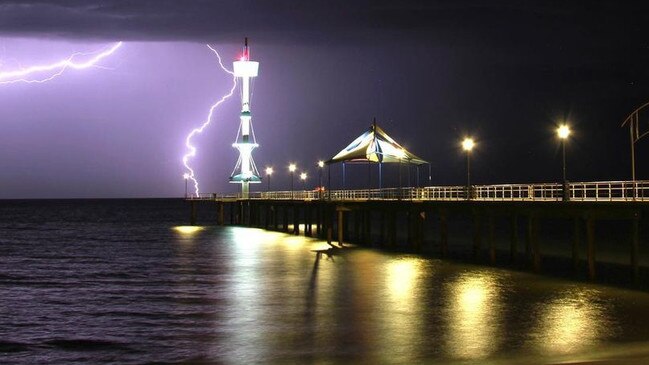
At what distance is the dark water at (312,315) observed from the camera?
20422mm

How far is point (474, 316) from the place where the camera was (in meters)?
25.9

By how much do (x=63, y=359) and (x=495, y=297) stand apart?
16.4 m

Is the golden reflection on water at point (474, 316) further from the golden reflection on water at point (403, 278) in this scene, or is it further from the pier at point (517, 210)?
the pier at point (517, 210)

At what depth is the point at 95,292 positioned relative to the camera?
33812 millimetres

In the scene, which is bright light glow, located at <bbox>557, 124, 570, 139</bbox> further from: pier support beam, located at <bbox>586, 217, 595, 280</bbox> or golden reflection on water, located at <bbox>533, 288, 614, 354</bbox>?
golden reflection on water, located at <bbox>533, 288, 614, 354</bbox>

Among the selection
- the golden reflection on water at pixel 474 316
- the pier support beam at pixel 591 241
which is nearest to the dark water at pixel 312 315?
the golden reflection on water at pixel 474 316

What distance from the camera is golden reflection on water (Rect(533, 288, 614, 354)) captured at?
2083 centimetres

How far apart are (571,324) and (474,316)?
10.7ft

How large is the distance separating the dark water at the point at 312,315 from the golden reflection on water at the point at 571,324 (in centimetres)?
6

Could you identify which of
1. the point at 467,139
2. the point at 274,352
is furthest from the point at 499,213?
the point at 274,352

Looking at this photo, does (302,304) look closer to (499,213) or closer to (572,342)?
(572,342)

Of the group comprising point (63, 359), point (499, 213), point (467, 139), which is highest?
point (467, 139)

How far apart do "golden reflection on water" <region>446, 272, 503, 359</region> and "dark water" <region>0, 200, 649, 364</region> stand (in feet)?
0.14

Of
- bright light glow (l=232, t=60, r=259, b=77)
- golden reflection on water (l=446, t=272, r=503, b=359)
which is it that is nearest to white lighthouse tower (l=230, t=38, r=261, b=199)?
bright light glow (l=232, t=60, r=259, b=77)
